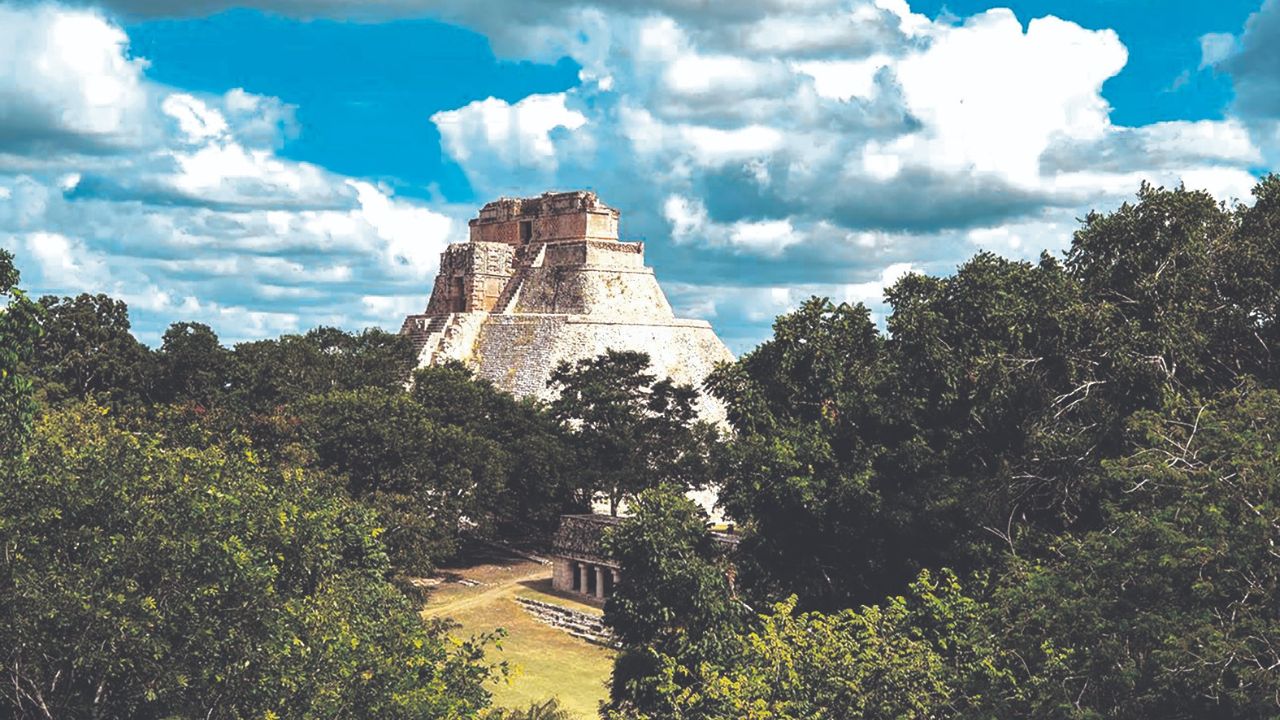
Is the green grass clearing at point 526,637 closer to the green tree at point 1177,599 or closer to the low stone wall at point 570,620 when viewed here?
the low stone wall at point 570,620

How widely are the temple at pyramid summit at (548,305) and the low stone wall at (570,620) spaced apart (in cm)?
2271

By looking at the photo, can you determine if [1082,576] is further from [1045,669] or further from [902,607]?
[902,607]

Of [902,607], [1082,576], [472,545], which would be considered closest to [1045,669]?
[1082,576]

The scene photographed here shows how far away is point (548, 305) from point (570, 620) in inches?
1317

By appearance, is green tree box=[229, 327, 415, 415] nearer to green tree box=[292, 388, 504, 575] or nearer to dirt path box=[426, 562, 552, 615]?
green tree box=[292, 388, 504, 575]

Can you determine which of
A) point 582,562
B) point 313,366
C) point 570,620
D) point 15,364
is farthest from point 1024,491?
point 313,366

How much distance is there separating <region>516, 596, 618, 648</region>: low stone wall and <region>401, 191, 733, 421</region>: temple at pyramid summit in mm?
22706

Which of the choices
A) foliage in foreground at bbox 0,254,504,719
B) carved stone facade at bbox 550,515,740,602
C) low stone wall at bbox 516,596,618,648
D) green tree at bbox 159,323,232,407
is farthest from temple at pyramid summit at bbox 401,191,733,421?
foliage in foreground at bbox 0,254,504,719

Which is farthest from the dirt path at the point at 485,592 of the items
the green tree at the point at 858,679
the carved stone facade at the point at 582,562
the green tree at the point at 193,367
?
the green tree at the point at 858,679

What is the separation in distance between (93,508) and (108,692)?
229 centimetres

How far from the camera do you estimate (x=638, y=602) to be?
24.3 meters

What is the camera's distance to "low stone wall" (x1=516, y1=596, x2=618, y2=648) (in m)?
37.8

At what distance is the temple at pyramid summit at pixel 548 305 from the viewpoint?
66.2m

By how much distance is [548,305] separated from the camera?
70.6 m
